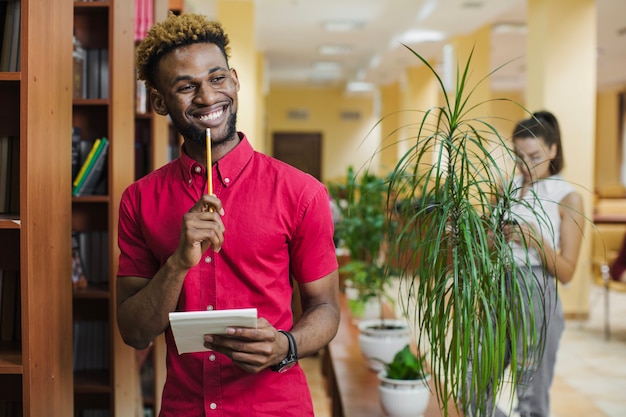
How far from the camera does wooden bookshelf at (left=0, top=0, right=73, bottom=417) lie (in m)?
1.72

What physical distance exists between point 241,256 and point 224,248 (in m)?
0.04

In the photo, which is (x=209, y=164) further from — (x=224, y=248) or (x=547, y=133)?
(x=547, y=133)

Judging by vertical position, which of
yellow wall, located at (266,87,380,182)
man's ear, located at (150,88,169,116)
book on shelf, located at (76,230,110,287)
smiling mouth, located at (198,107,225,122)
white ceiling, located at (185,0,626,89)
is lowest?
book on shelf, located at (76,230,110,287)

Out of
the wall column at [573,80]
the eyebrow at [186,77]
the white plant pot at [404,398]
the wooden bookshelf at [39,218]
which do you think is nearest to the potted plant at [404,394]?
the white plant pot at [404,398]

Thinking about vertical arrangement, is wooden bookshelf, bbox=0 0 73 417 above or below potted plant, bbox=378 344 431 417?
above

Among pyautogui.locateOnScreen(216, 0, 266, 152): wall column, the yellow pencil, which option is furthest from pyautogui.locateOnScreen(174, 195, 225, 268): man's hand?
pyautogui.locateOnScreen(216, 0, 266, 152): wall column

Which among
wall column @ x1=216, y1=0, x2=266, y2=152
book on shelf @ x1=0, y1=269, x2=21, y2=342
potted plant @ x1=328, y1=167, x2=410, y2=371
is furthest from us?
wall column @ x1=216, y1=0, x2=266, y2=152

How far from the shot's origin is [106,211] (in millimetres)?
3311

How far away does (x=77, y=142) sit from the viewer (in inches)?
124

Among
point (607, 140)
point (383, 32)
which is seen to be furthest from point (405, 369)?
point (607, 140)

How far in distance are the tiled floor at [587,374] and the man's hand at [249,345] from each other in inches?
118

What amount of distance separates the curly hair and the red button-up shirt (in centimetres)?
22

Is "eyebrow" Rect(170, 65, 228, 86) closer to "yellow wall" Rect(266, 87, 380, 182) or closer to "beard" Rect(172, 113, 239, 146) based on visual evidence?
"beard" Rect(172, 113, 239, 146)

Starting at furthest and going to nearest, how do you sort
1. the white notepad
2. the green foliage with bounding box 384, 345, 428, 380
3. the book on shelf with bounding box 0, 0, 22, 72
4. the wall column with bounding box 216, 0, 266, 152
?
1. the wall column with bounding box 216, 0, 266, 152
2. the green foliage with bounding box 384, 345, 428, 380
3. the book on shelf with bounding box 0, 0, 22, 72
4. the white notepad
